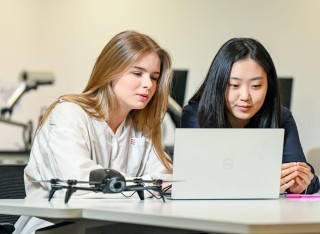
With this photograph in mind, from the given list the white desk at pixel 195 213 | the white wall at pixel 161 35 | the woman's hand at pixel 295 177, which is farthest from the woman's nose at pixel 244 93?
the white wall at pixel 161 35

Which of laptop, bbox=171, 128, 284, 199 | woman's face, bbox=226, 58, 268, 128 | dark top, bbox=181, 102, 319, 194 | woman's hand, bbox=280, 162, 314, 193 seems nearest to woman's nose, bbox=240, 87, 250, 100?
woman's face, bbox=226, 58, 268, 128

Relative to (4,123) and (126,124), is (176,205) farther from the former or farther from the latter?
(4,123)

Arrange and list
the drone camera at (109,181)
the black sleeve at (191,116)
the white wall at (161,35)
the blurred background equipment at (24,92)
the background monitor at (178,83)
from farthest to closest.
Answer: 1. the blurred background equipment at (24,92)
2. the white wall at (161,35)
3. the background monitor at (178,83)
4. the black sleeve at (191,116)
5. the drone camera at (109,181)

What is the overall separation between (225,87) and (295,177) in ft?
1.44

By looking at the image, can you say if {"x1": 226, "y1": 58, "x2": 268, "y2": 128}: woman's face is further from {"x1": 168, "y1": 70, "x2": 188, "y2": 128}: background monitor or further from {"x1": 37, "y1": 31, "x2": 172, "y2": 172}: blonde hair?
{"x1": 168, "y1": 70, "x2": 188, "y2": 128}: background monitor

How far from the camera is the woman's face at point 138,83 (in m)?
2.29

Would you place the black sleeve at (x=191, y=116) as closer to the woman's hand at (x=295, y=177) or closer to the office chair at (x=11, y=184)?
the woman's hand at (x=295, y=177)

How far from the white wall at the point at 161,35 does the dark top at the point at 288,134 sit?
1.82m

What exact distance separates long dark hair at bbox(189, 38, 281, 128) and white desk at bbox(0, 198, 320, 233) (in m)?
0.64

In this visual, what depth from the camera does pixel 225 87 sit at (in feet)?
8.25

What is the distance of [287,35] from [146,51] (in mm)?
2345

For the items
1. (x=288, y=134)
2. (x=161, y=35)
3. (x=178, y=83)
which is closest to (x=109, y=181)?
(x=288, y=134)

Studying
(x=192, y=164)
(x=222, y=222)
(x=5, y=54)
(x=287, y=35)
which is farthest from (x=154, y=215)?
(x=5, y=54)

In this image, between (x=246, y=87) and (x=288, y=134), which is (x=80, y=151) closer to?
(x=246, y=87)
